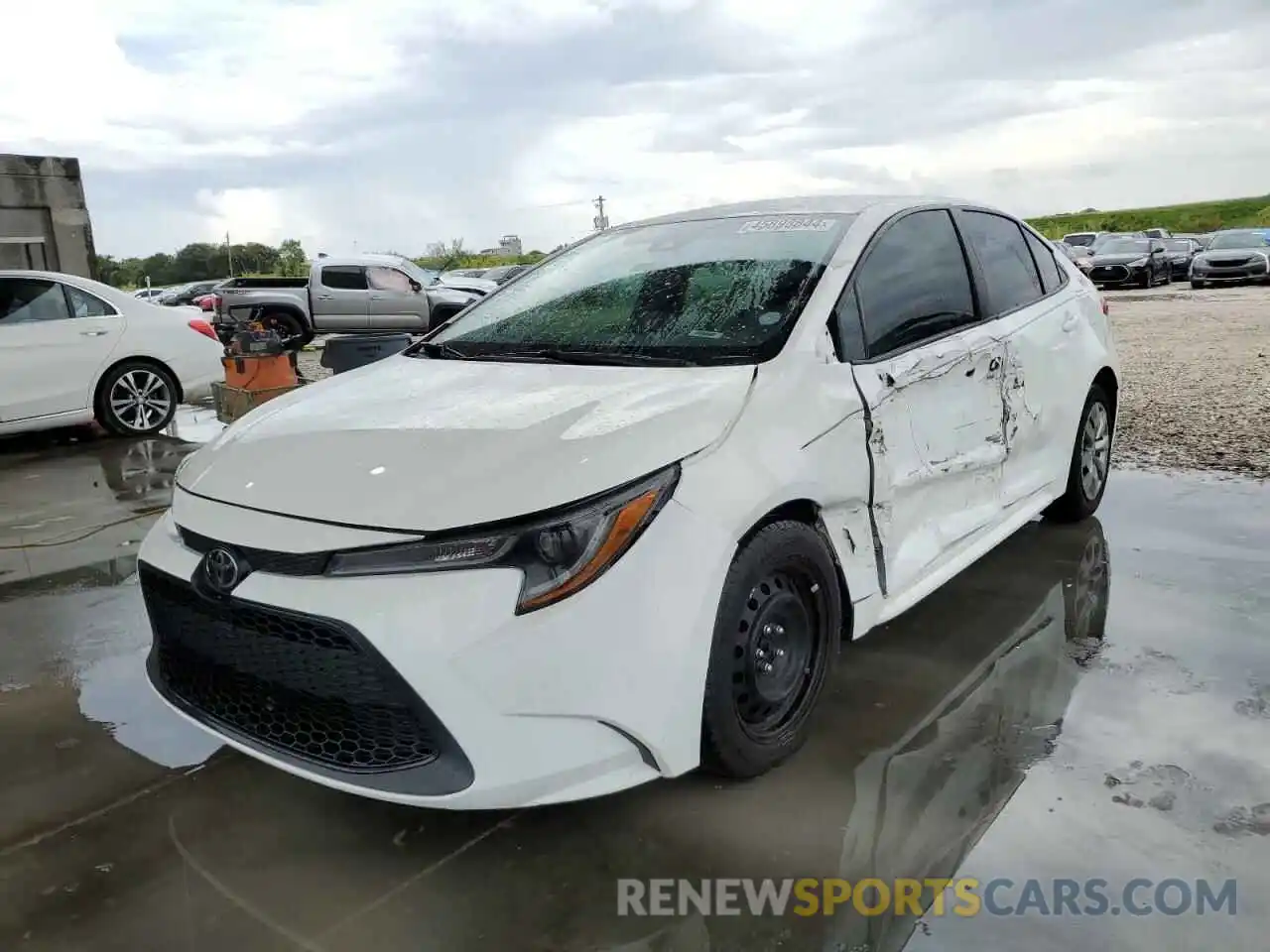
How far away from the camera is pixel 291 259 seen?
62.8 metres

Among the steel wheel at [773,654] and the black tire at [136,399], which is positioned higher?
the black tire at [136,399]

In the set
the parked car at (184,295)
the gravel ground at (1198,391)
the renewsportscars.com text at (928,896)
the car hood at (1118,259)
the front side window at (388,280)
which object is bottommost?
the renewsportscars.com text at (928,896)

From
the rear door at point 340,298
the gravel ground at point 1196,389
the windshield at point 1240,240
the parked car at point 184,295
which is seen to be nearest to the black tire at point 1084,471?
the gravel ground at point 1196,389

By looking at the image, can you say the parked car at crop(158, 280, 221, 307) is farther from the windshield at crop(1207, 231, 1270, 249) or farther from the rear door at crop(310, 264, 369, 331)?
the windshield at crop(1207, 231, 1270, 249)

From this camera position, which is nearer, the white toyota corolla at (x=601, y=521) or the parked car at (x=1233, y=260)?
the white toyota corolla at (x=601, y=521)

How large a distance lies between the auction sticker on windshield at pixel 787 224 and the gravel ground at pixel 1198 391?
12.1ft

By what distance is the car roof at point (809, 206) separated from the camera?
3.54 m

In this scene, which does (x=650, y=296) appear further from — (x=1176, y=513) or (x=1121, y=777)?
(x=1176, y=513)

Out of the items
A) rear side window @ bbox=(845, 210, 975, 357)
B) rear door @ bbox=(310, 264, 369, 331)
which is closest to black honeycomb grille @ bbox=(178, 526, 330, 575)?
rear side window @ bbox=(845, 210, 975, 357)

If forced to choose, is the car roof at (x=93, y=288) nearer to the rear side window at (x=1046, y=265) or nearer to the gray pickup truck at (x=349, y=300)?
the rear side window at (x=1046, y=265)

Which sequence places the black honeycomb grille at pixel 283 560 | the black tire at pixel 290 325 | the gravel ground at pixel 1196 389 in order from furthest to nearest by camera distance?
1. the black tire at pixel 290 325
2. the gravel ground at pixel 1196 389
3. the black honeycomb grille at pixel 283 560

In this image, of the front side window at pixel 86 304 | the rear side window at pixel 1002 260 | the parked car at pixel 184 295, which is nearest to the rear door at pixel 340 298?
the front side window at pixel 86 304

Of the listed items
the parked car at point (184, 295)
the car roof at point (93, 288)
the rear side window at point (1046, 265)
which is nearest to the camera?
the rear side window at point (1046, 265)

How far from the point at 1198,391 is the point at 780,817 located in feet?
24.5
